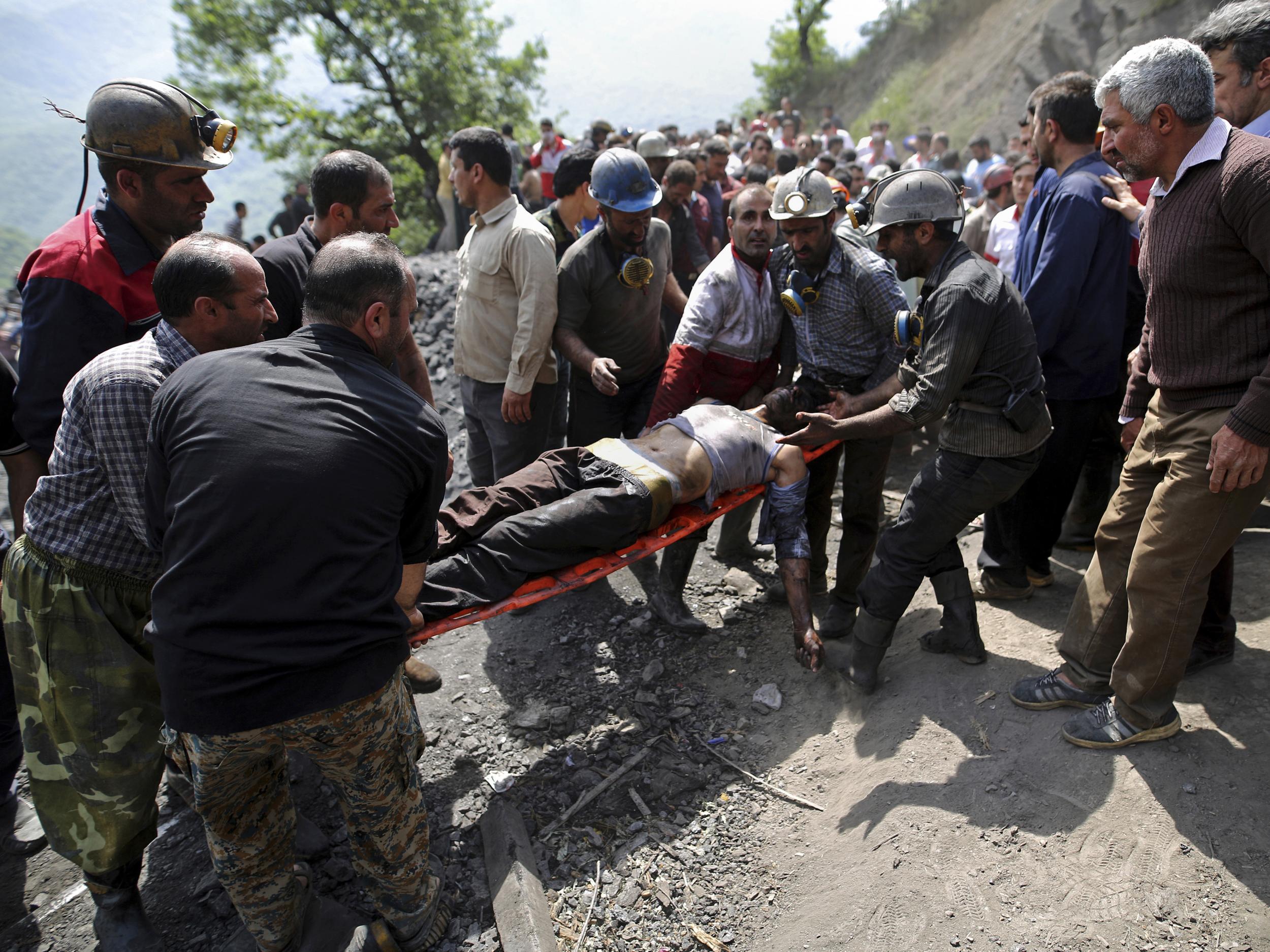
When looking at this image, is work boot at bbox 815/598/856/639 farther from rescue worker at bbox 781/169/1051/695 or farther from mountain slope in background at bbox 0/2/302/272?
mountain slope in background at bbox 0/2/302/272

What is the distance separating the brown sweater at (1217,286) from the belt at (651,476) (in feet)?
6.47

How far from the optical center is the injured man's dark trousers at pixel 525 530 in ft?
10.5

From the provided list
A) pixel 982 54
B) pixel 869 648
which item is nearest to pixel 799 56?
pixel 982 54

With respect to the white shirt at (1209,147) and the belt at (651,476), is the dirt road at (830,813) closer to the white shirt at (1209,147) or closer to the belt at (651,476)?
the belt at (651,476)

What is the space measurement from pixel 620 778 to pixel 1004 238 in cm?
463

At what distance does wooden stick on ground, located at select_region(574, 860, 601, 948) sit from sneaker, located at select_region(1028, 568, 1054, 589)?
268cm

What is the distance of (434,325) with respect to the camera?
8891 millimetres

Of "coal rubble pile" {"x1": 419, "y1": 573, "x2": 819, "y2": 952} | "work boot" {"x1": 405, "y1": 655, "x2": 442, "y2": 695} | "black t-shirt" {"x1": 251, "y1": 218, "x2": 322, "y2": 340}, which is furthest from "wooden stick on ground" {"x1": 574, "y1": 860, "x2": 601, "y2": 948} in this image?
"black t-shirt" {"x1": 251, "y1": 218, "x2": 322, "y2": 340}

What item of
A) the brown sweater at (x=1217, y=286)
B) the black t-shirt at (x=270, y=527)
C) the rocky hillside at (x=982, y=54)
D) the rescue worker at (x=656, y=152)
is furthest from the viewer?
the rocky hillside at (x=982, y=54)

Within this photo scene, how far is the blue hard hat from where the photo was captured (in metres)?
4.02

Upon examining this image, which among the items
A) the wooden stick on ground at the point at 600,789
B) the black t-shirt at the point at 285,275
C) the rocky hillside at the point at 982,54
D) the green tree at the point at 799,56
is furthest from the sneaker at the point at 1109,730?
the green tree at the point at 799,56

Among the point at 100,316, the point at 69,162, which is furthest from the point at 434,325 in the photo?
the point at 69,162

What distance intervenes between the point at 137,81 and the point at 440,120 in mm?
18060

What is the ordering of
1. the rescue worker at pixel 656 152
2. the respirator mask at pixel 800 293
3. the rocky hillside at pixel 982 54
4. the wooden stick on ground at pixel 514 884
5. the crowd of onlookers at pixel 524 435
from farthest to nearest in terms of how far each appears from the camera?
the rocky hillside at pixel 982 54 < the rescue worker at pixel 656 152 < the respirator mask at pixel 800 293 < the wooden stick on ground at pixel 514 884 < the crowd of onlookers at pixel 524 435
